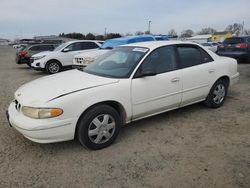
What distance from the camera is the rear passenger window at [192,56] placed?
4.51 metres

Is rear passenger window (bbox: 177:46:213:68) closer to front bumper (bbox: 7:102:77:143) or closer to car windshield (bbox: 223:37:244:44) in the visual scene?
front bumper (bbox: 7:102:77:143)

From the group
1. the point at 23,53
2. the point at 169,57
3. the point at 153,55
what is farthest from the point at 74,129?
the point at 23,53

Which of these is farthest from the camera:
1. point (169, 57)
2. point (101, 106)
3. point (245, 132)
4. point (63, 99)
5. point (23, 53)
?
point (23, 53)

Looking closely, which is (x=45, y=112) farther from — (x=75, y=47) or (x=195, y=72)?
(x=75, y=47)

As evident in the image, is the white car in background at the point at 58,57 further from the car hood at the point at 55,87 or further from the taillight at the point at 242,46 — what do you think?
the taillight at the point at 242,46

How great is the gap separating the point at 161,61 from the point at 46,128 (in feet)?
7.41

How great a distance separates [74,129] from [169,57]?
216 centimetres

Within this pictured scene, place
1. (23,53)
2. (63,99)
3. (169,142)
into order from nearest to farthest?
(63,99) < (169,142) < (23,53)

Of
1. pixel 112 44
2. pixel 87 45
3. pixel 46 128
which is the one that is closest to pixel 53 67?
pixel 87 45

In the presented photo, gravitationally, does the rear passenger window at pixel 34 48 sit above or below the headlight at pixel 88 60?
above

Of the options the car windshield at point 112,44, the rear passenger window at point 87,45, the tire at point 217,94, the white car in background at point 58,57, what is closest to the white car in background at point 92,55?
the car windshield at point 112,44

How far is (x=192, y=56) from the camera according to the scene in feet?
15.4

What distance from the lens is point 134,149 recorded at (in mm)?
3547

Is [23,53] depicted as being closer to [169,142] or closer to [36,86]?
[36,86]
